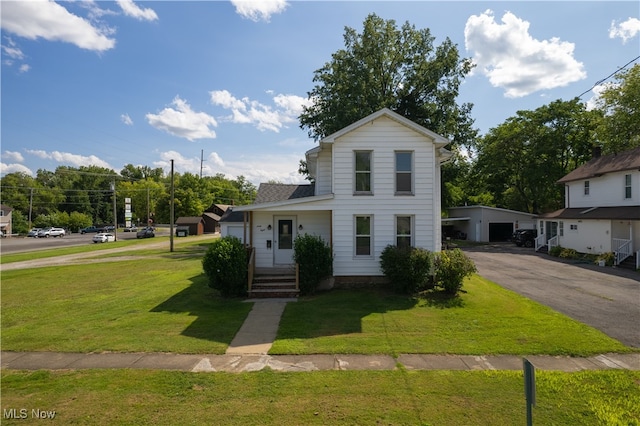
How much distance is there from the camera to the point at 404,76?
28.6 metres

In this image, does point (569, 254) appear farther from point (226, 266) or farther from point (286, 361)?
point (286, 361)

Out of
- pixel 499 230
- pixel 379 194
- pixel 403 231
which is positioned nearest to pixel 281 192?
pixel 379 194

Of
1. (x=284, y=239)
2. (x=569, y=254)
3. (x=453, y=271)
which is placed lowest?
(x=569, y=254)

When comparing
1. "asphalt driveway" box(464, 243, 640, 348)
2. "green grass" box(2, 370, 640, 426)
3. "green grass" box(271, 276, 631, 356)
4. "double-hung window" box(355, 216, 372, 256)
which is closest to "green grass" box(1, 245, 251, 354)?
"green grass" box(2, 370, 640, 426)

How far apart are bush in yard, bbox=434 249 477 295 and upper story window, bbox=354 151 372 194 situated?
12.8 feet

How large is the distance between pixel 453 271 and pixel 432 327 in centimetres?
326

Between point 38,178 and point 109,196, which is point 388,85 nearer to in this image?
point 109,196

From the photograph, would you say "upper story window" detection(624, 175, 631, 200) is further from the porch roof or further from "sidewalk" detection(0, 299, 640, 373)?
"sidewalk" detection(0, 299, 640, 373)

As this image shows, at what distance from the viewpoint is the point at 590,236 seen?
23.0 metres

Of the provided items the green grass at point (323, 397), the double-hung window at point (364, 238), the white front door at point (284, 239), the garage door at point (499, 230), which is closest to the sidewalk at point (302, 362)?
the green grass at point (323, 397)

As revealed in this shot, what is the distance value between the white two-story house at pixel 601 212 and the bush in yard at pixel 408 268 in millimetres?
15726

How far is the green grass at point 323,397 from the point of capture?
4.84 meters

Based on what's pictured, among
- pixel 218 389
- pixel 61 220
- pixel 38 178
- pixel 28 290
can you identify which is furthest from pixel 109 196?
pixel 218 389

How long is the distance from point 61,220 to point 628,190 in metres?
98.0
